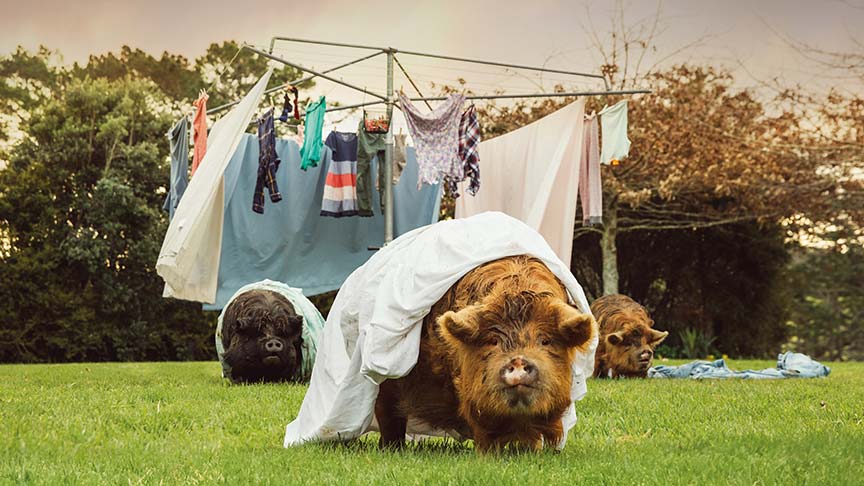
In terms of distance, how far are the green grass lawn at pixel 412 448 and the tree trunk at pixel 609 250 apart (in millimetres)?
11633

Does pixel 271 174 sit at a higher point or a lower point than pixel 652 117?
lower

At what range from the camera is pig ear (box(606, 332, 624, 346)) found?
38.9 feet

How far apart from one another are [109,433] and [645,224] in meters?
18.8

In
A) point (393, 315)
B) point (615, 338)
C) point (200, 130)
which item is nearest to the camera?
point (393, 315)

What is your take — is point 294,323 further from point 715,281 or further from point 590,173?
point 715,281

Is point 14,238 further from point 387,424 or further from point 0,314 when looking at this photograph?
point 387,424

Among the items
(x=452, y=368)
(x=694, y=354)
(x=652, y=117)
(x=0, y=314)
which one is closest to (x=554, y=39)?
(x=652, y=117)

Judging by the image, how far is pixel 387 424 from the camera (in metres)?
5.57

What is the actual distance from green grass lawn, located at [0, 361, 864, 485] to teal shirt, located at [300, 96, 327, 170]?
5.18 m

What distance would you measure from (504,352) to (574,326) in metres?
0.37

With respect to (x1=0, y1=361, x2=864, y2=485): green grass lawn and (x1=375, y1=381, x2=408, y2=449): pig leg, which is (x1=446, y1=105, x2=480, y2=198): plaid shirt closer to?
(x1=0, y1=361, x2=864, y2=485): green grass lawn

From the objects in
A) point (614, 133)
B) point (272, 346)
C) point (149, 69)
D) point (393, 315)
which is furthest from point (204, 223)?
point (149, 69)

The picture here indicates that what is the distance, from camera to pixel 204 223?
13.1 meters

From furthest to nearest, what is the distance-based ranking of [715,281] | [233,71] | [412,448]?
[233,71] → [715,281] → [412,448]
